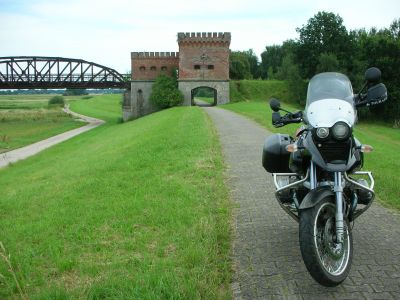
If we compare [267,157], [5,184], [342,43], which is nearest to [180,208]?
[267,157]

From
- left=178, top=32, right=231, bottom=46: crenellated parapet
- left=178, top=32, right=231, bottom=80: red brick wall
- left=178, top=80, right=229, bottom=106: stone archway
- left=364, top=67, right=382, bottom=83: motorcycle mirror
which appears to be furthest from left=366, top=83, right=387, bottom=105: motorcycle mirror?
left=178, top=32, right=231, bottom=46: crenellated parapet

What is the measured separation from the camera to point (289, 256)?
4680mm

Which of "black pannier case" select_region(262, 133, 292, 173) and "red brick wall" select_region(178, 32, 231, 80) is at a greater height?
"red brick wall" select_region(178, 32, 231, 80)

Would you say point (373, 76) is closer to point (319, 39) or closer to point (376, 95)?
point (376, 95)

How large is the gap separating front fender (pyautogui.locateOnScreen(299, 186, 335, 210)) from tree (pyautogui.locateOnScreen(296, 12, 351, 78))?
47209 mm

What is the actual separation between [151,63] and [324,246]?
52128 mm

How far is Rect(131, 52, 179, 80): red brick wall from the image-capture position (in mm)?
54438

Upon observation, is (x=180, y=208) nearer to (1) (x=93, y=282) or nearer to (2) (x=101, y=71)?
(1) (x=93, y=282)

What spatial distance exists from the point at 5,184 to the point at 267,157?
10735 mm

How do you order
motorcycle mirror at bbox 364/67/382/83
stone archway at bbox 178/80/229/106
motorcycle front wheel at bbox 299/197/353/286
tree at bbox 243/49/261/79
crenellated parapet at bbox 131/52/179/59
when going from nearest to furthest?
motorcycle front wheel at bbox 299/197/353/286 < motorcycle mirror at bbox 364/67/382/83 < stone archway at bbox 178/80/229/106 < crenellated parapet at bbox 131/52/179/59 < tree at bbox 243/49/261/79

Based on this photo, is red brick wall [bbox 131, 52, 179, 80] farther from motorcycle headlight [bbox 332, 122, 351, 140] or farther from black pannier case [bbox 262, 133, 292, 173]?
motorcycle headlight [bbox 332, 122, 351, 140]

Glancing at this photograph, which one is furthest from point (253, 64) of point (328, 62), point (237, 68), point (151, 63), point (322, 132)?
point (322, 132)

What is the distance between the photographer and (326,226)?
3.89 m

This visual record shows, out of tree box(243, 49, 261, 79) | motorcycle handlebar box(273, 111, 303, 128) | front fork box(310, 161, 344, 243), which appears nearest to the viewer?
front fork box(310, 161, 344, 243)
